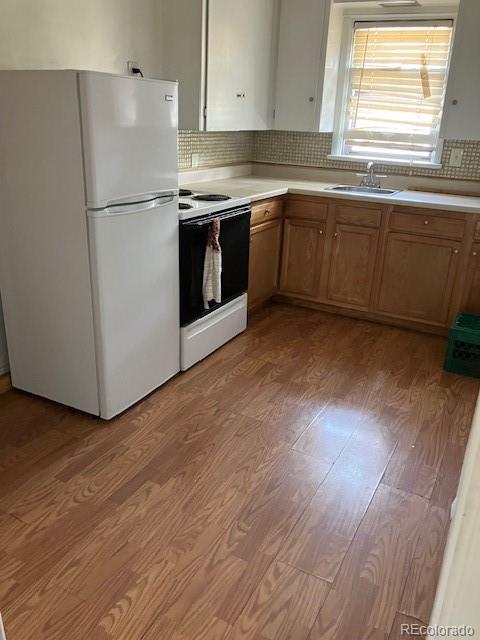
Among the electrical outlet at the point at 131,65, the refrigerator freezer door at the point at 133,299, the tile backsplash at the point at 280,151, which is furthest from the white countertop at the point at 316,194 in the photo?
the refrigerator freezer door at the point at 133,299

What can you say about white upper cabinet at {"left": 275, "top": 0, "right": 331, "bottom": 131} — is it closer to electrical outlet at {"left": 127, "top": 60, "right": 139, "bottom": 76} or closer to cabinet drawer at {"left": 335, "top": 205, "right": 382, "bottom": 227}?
cabinet drawer at {"left": 335, "top": 205, "right": 382, "bottom": 227}

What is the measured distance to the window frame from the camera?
143 inches

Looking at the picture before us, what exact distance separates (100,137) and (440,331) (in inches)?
99.8

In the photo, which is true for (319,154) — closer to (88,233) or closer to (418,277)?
(418,277)

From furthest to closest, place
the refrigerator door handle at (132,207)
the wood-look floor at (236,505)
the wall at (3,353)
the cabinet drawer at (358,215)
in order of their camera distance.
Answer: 1. the cabinet drawer at (358,215)
2. the wall at (3,353)
3. the refrigerator door handle at (132,207)
4. the wood-look floor at (236,505)

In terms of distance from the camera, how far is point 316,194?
143 inches

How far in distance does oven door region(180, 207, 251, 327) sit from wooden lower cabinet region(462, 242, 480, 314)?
1.39 meters

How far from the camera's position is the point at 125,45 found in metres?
2.88

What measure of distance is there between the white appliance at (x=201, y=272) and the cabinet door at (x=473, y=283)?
1391 mm

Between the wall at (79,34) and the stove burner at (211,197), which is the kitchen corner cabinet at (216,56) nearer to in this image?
the wall at (79,34)

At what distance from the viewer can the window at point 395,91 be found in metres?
3.70

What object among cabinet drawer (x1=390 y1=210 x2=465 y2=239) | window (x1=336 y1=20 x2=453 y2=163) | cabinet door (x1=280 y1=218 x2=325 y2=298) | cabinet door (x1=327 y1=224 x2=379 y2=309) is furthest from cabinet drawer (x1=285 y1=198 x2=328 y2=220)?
window (x1=336 y1=20 x2=453 y2=163)

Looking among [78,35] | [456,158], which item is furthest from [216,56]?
[456,158]

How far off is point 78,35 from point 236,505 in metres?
2.31
